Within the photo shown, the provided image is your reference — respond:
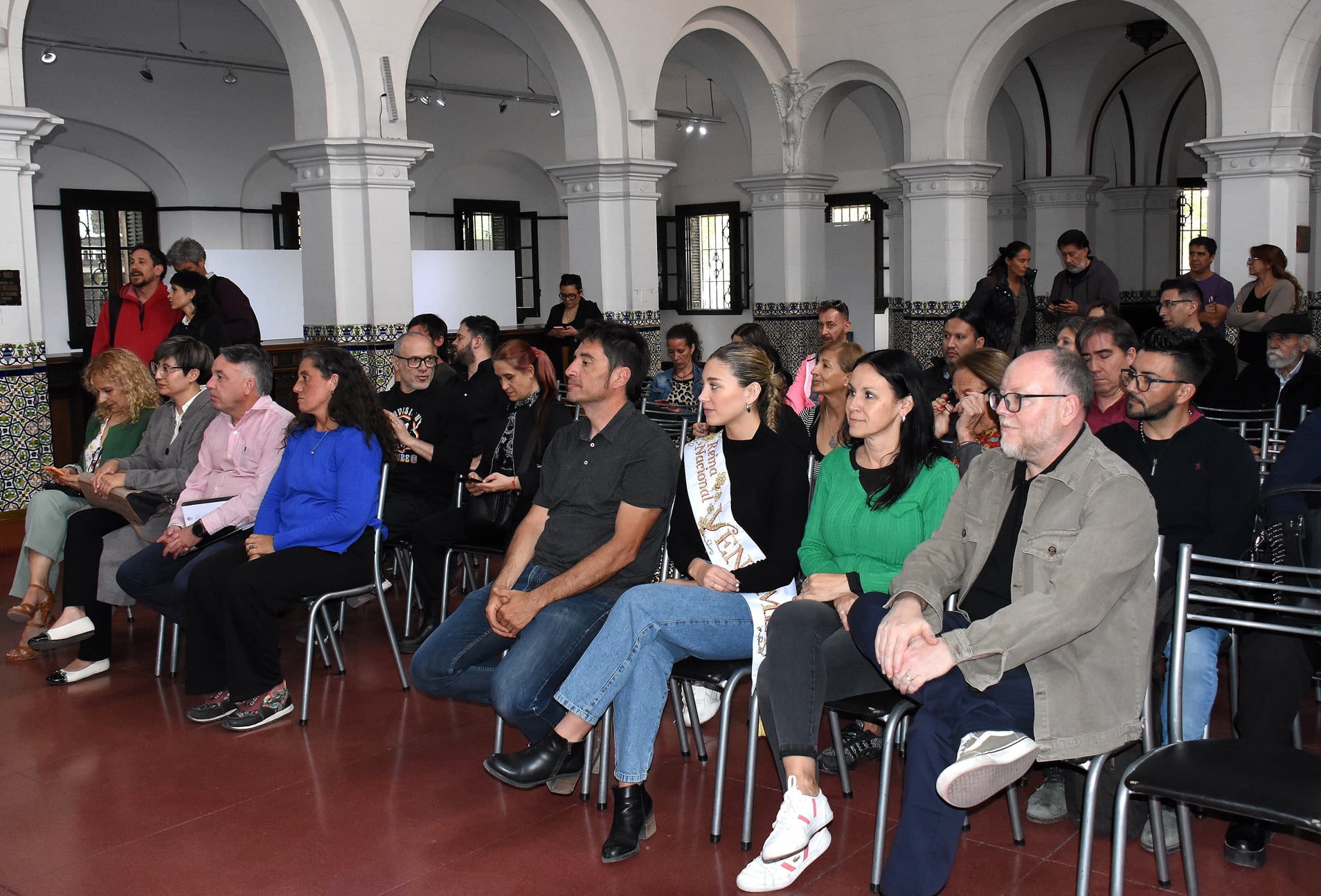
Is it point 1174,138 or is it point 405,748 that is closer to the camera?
point 405,748

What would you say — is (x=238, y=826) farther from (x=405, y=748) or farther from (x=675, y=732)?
(x=675, y=732)

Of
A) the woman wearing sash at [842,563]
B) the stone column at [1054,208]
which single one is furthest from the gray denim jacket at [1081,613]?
the stone column at [1054,208]

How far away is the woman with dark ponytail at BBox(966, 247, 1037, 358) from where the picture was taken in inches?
293

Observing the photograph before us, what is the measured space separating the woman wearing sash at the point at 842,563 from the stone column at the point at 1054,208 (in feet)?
32.7

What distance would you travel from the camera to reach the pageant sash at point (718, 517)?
3.15 m

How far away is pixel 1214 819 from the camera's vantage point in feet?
9.88

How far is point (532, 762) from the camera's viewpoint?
3037 mm

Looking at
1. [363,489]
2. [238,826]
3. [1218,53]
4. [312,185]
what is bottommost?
[238,826]

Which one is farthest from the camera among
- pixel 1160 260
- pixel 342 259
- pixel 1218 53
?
pixel 1160 260

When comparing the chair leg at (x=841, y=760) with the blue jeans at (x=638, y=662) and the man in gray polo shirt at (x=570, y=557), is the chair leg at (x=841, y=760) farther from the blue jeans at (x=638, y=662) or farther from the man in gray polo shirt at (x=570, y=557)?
the man in gray polo shirt at (x=570, y=557)

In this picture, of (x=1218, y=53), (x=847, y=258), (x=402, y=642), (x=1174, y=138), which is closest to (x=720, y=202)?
(x=847, y=258)

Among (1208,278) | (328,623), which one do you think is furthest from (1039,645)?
(1208,278)

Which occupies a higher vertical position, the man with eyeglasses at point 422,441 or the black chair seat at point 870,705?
the man with eyeglasses at point 422,441

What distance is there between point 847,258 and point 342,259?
7752 millimetres
